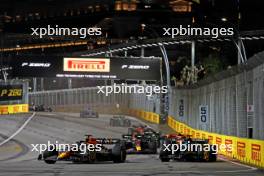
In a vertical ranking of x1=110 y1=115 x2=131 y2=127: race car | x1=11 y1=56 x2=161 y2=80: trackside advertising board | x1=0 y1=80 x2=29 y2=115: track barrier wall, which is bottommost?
x1=110 y1=115 x2=131 y2=127: race car

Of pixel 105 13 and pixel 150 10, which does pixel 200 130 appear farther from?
pixel 105 13

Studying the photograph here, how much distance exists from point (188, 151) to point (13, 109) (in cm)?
6485

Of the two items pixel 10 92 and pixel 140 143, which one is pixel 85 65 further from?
pixel 10 92

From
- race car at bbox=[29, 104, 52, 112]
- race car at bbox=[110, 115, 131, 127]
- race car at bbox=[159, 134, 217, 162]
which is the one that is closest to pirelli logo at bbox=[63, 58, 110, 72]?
race car at bbox=[159, 134, 217, 162]

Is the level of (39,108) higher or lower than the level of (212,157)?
higher

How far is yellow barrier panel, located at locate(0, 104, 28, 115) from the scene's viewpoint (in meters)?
89.4

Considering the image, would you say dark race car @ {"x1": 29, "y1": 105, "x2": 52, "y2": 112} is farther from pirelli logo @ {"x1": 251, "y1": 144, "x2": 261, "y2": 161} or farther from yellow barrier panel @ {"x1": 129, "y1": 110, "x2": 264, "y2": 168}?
pirelli logo @ {"x1": 251, "y1": 144, "x2": 261, "y2": 161}

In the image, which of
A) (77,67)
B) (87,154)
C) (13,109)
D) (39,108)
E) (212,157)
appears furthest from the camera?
(39,108)

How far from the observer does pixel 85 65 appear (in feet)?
154

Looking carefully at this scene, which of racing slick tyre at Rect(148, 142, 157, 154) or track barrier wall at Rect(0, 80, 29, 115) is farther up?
track barrier wall at Rect(0, 80, 29, 115)

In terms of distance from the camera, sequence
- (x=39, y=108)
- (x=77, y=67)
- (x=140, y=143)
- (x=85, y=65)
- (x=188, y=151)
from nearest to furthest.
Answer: (x=188, y=151)
(x=140, y=143)
(x=85, y=65)
(x=77, y=67)
(x=39, y=108)

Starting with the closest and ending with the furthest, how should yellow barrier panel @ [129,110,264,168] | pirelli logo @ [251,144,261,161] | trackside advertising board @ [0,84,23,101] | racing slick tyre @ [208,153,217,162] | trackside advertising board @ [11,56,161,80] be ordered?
1. pirelli logo @ [251,144,261,161]
2. yellow barrier panel @ [129,110,264,168]
3. racing slick tyre @ [208,153,217,162]
4. trackside advertising board @ [11,56,161,80]
5. trackside advertising board @ [0,84,23,101]

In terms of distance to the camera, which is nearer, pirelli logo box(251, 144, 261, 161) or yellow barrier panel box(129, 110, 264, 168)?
pirelli logo box(251, 144, 261, 161)

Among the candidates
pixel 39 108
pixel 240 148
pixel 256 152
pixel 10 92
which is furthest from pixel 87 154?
pixel 39 108
